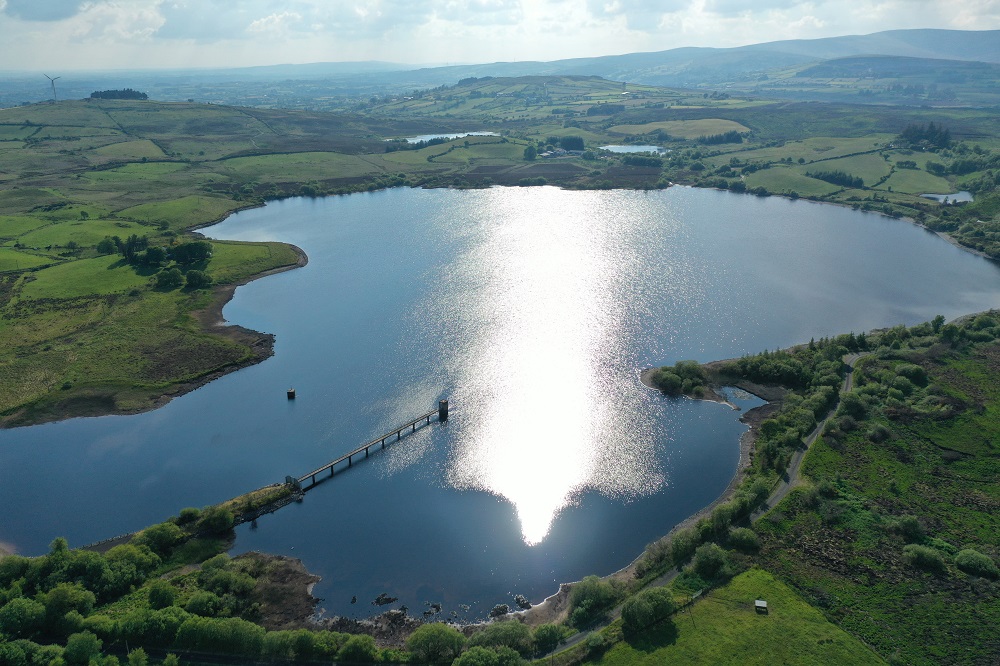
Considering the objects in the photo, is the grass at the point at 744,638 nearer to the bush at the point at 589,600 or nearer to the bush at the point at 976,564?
the bush at the point at 589,600

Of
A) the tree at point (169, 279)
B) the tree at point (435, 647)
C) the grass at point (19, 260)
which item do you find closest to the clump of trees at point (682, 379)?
the tree at point (435, 647)

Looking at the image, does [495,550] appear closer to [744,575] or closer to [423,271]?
[744,575]

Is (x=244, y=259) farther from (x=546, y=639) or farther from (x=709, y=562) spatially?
(x=709, y=562)

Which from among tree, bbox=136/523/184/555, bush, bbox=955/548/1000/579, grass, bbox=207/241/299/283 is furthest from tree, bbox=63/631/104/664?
grass, bbox=207/241/299/283

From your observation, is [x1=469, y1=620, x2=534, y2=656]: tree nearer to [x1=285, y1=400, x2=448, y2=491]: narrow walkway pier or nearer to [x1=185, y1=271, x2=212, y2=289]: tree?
[x1=285, y1=400, x2=448, y2=491]: narrow walkway pier

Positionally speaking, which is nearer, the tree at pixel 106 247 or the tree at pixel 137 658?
the tree at pixel 137 658

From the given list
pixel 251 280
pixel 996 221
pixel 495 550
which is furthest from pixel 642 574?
pixel 996 221
